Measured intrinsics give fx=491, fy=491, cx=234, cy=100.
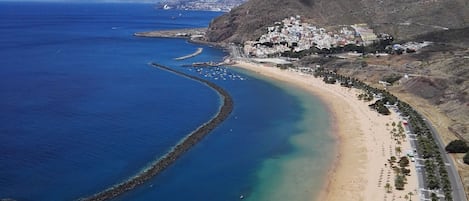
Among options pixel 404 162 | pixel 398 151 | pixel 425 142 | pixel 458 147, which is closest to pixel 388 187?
pixel 404 162

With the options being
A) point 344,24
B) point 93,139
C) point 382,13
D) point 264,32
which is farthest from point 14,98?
point 382,13

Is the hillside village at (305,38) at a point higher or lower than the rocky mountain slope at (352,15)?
lower

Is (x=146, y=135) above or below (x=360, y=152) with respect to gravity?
above

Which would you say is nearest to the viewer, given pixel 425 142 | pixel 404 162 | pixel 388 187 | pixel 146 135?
pixel 388 187

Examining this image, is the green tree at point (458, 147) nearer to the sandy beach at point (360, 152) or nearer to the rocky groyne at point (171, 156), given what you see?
the sandy beach at point (360, 152)

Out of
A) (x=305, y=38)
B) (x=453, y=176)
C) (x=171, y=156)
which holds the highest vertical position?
(x=305, y=38)

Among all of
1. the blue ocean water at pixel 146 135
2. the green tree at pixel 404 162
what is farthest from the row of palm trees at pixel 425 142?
the blue ocean water at pixel 146 135

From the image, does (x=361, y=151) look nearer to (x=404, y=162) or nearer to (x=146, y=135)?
(x=404, y=162)
